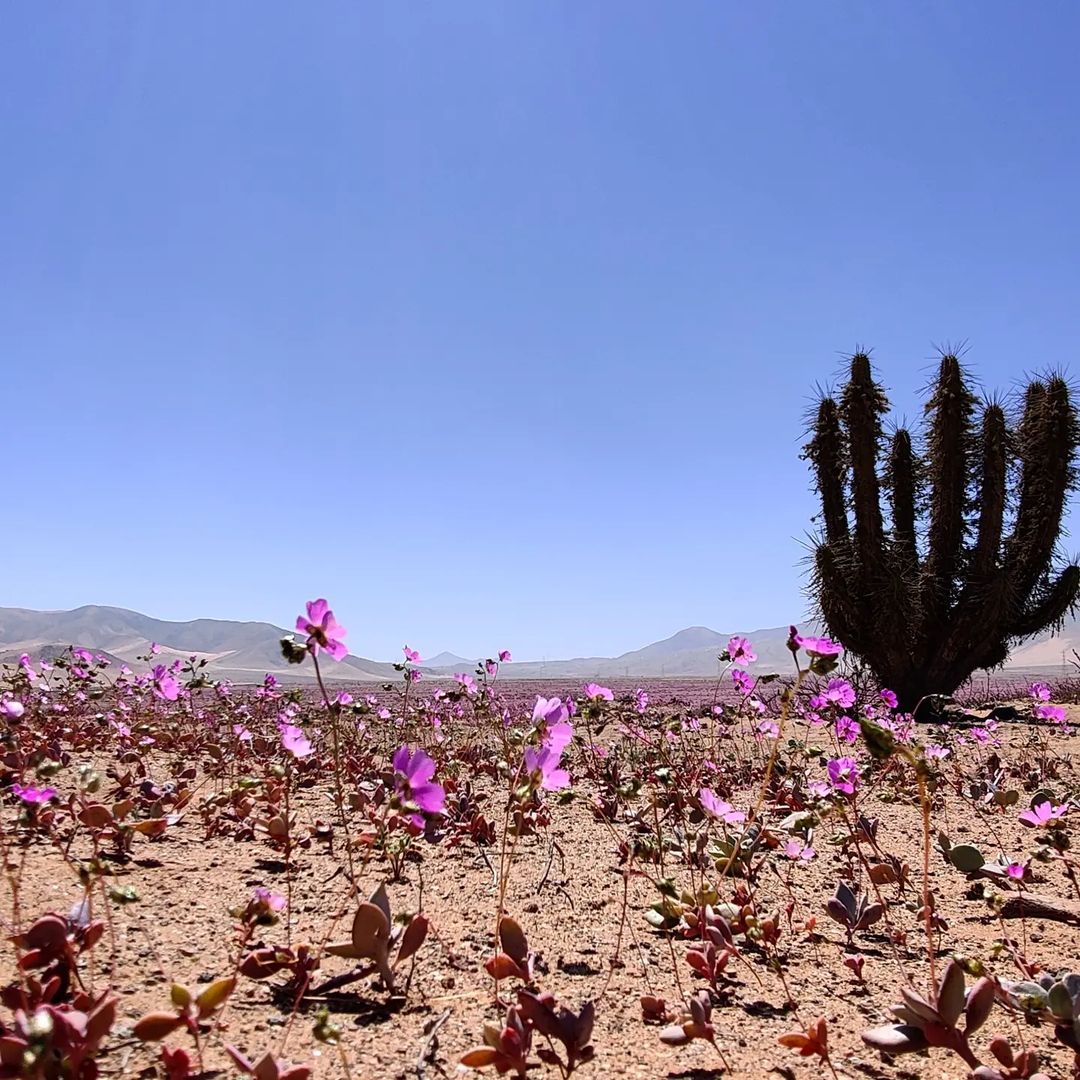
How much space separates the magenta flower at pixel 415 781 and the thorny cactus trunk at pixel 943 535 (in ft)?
37.3

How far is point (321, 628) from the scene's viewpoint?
2271 mm

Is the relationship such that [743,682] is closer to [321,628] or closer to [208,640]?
[321,628]

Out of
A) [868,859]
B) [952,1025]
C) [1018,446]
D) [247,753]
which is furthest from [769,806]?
[1018,446]

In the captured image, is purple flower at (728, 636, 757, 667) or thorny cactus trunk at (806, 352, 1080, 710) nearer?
purple flower at (728, 636, 757, 667)

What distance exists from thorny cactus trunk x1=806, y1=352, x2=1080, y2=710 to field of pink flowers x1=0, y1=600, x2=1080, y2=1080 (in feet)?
24.8

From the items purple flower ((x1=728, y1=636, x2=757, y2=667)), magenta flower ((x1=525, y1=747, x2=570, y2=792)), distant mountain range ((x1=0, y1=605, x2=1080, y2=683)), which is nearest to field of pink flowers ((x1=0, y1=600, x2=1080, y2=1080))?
magenta flower ((x1=525, y1=747, x2=570, y2=792))

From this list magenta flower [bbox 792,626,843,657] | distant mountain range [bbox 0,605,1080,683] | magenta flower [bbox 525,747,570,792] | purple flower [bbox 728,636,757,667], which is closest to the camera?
magenta flower [bbox 525,747,570,792]

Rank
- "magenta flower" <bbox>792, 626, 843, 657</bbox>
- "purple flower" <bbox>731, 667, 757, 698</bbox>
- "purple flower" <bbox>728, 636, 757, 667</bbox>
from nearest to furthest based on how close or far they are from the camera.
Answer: "magenta flower" <bbox>792, 626, 843, 657</bbox> → "purple flower" <bbox>728, 636, 757, 667</bbox> → "purple flower" <bbox>731, 667, 757, 698</bbox>

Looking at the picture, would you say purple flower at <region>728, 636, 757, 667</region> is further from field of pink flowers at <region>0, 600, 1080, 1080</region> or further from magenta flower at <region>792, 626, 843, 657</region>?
magenta flower at <region>792, 626, 843, 657</region>

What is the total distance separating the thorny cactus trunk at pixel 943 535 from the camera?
12.1 meters

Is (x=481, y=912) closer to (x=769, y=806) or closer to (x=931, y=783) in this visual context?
(x=769, y=806)

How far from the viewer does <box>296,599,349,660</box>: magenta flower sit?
7.36ft

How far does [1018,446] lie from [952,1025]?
543 inches

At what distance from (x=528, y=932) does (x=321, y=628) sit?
1338 mm
